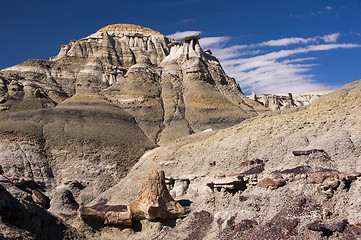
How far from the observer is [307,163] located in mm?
22594

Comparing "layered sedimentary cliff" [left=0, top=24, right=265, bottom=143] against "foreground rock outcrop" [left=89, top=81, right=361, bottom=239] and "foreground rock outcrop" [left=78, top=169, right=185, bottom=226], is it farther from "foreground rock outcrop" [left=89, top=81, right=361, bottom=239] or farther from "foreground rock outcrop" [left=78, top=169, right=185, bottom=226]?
"foreground rock outcrop" [left=78, top=169, right=185, bottom=226]

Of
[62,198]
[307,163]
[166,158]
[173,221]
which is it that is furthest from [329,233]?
[62,198]

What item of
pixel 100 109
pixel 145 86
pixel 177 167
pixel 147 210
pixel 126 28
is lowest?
pixel 147 210

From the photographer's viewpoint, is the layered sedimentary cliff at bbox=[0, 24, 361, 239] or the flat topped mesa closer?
the layered sedimentary cliff at bbox=[0, 24, 361, 239]

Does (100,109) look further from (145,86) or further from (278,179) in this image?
(278,179)

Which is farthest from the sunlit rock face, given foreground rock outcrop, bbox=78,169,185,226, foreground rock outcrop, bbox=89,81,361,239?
foreground rock outcrop, bbox=89,81,361,239

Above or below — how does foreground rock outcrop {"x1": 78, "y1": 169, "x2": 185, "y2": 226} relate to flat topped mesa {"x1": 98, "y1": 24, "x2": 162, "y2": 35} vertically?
below

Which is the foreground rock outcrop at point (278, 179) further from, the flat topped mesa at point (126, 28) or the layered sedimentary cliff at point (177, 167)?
the flat topped mesa at point (126, 28)

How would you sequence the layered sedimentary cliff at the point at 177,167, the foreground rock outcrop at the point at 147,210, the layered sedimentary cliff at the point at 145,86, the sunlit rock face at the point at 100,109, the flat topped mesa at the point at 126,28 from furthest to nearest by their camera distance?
the flat topped mesa at the point at 126,28 < the layered sedimentary cliff at the point at 145,86 < the sunlit rock face at the point at 100,109 < the foreground rock outcrop at the point at 147,210 < the layered sedimentary cliff at the point at 177,167

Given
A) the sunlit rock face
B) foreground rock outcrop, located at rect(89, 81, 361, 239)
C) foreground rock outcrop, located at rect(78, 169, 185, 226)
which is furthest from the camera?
the sunlit rock face

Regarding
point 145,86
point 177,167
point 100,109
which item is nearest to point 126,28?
point 145,86

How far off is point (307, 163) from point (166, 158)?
1673 centimetres

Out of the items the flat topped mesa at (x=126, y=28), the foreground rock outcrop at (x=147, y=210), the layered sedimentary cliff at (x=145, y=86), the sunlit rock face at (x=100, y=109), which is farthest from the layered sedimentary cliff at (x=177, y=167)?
the flat topped mesa at (x=126, y=28)

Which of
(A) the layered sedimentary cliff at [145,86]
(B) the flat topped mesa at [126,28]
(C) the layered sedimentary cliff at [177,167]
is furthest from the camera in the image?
(B) the flat topped mesa at [126,28]
